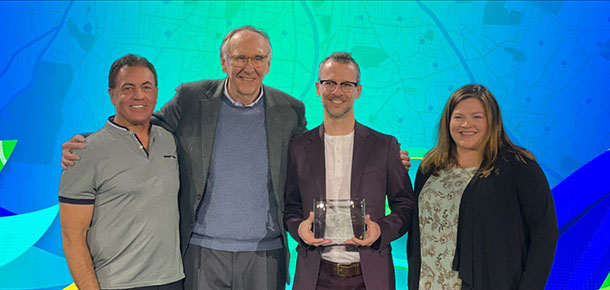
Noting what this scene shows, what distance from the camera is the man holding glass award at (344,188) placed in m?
2.84

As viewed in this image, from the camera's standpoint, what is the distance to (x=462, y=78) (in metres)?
4.72

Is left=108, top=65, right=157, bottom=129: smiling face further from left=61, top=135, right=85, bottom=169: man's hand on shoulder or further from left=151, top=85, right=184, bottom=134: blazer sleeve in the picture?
left=151, top=85, right=184, bottom=134: blazer sleeve

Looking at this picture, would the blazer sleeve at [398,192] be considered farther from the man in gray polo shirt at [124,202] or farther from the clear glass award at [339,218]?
the man in gray polo shirt at [124,202]

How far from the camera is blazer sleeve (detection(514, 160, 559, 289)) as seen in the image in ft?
8.36

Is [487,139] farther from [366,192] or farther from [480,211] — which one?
[366,192]

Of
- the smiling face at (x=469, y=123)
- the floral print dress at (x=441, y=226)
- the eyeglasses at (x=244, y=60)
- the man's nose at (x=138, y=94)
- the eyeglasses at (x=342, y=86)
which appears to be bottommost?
the floral print dress at (x=441, y=226)

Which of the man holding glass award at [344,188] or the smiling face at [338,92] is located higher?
the smiling face at [338,92]

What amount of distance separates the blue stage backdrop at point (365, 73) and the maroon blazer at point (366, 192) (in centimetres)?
181

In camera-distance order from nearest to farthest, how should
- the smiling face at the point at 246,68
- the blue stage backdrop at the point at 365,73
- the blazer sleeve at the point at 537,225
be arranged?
the blazer sleeve at the point at 537,225
the smiling face at the point at 246,68
the blue stage backdrop at the point at 365,73

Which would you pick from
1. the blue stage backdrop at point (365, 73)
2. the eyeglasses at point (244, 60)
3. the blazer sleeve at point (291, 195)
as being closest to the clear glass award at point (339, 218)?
the blazer sleeve at point (291, 195)

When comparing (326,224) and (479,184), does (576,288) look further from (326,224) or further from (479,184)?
(326,224)

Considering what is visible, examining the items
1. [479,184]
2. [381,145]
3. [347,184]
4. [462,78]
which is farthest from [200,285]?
[462,78]

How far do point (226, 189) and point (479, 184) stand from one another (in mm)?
1288

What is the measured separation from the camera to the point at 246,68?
309 cm
